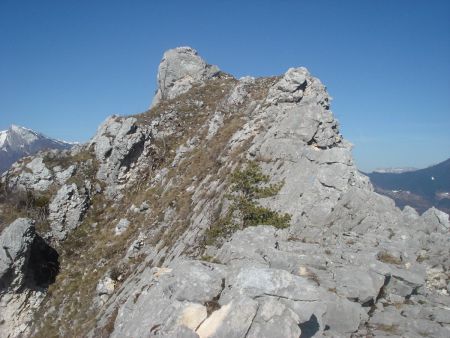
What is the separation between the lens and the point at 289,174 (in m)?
26.4

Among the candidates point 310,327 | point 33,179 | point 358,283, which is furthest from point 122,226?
point 310,327

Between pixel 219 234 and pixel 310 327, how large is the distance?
38.8ft

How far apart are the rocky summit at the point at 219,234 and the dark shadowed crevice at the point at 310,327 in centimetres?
4

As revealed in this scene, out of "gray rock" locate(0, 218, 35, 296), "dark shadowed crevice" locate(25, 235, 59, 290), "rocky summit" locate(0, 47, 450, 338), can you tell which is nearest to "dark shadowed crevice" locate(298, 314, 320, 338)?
"rocky summit" locate(0, 47, 450, 338)

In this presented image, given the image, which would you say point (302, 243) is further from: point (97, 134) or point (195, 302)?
point (97, 134)

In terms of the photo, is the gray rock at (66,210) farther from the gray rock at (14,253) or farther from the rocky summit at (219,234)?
the gray rock at (14,253)

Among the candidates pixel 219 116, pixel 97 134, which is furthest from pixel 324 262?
pixel 97 134

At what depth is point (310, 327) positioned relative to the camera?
12891mm

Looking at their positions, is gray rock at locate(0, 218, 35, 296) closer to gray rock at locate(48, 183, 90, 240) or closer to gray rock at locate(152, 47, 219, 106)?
gray rock at locate(48, 183, 90, 240)

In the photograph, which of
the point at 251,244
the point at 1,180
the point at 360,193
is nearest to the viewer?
the point at 251,244

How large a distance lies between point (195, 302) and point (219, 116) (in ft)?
118

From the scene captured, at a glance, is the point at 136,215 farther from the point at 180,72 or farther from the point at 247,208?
the point at 180,72

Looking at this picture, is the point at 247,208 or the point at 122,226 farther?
the point at 122,226

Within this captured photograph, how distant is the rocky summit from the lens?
13.6 m
